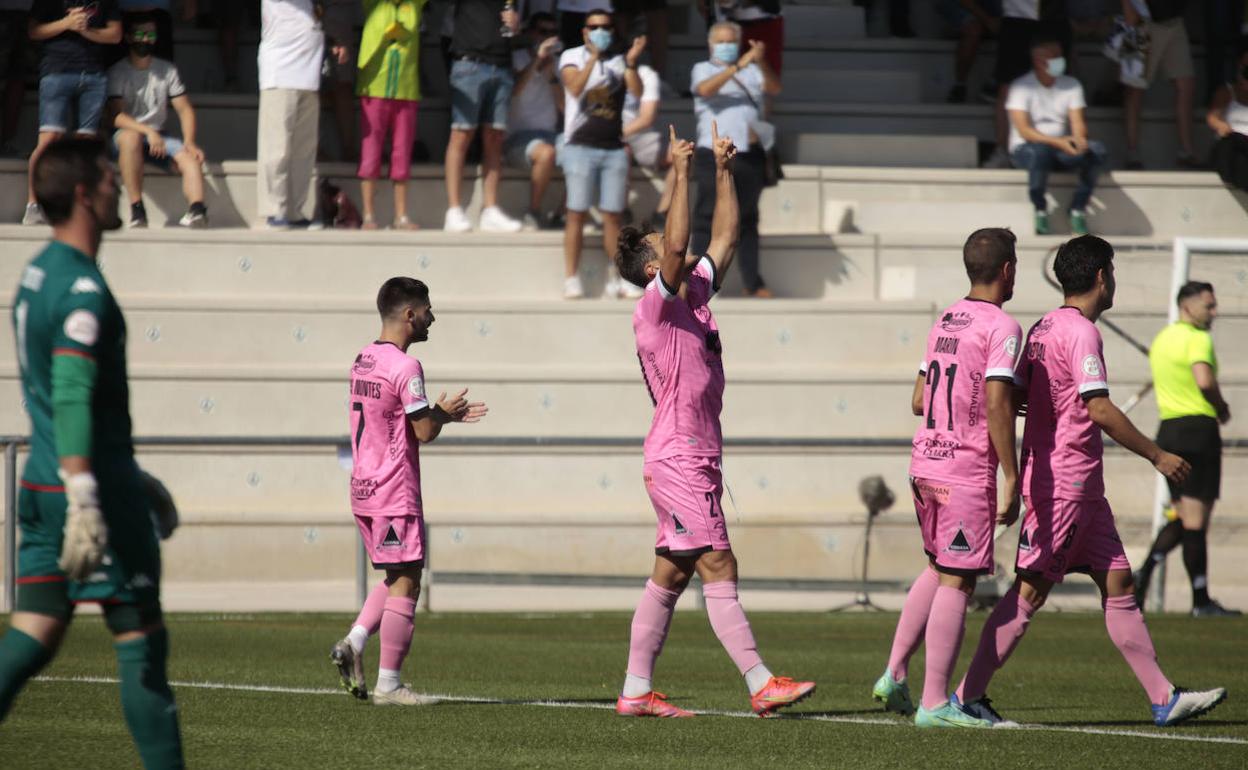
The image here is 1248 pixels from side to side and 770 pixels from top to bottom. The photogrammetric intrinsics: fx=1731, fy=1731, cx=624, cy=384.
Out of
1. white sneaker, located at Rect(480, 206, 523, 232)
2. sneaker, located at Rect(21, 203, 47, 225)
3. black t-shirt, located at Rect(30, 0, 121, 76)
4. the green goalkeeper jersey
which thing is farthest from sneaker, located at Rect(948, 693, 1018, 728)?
sneaker, located at Rect(21, 203, 47, 225)

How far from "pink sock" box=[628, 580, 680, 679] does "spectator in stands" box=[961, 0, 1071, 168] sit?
1207 centimetres

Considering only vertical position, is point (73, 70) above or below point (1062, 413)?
above

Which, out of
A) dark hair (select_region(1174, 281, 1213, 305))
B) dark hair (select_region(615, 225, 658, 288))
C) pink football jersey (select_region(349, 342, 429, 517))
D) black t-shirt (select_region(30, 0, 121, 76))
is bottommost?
pink football jersey (select_region(349, 342, 429, 517))

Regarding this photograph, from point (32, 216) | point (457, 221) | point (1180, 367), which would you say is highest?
point (457, 221)

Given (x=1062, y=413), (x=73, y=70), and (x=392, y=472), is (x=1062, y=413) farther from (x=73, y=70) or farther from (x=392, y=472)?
(x=73, y=70)

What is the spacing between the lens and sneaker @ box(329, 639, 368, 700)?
299 inches

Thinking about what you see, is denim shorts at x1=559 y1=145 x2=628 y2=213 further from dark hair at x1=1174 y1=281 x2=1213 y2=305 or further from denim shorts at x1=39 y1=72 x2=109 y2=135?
dark hair at x1=1174 y1=281 x2=1213 y2=305

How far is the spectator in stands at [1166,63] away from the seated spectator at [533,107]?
21.3ft

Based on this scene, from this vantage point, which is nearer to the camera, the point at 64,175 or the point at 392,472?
the point at 64,175

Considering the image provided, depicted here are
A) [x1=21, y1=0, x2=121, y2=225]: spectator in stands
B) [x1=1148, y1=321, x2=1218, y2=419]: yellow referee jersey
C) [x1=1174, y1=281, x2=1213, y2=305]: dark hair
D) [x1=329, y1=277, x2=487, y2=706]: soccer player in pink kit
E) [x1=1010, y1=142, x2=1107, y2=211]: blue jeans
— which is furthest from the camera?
[x1=1010, y1=142, x2=1107, y2=211]: blue jeans

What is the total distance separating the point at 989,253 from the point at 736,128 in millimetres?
9298

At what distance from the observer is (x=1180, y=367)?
13.0 metres

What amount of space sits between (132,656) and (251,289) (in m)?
11.7

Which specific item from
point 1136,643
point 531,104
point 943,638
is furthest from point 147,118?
point 1136,643
